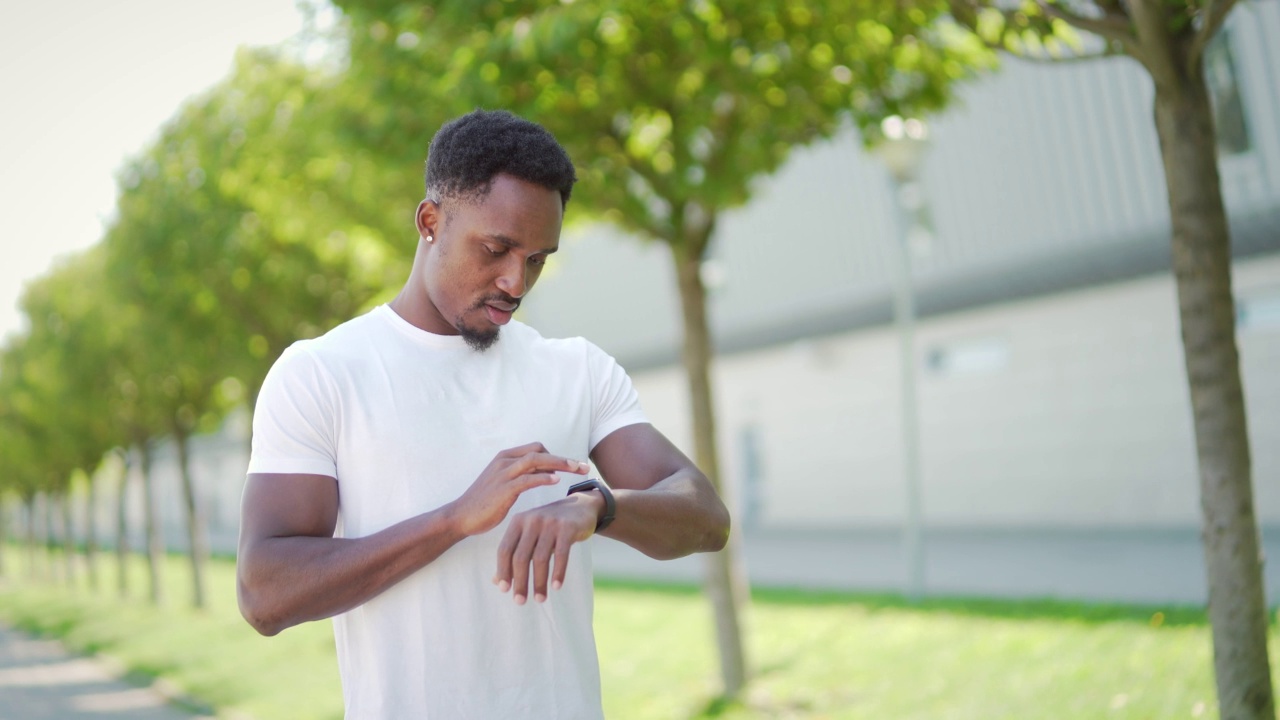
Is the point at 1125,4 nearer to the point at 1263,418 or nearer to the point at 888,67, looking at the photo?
the point at 888,67

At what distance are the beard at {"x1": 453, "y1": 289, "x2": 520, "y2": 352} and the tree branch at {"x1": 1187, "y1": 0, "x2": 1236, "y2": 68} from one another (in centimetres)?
292

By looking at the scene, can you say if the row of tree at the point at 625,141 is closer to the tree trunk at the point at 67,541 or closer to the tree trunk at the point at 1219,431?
the tree trunk at the point at 1219,431

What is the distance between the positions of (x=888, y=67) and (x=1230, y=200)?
10.2 meters

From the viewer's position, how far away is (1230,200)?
15.1 m

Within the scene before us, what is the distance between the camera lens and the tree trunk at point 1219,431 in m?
4.02

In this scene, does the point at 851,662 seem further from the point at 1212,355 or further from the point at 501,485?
the point at 501,485

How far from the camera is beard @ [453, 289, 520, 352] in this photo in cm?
217

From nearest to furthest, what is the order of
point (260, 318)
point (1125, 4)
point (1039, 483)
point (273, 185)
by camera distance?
point (1125, 4) → point (273, 185) → point (260, 318) → point (1039, 483)

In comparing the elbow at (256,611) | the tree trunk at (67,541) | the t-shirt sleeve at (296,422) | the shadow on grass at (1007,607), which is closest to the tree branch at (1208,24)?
the t-shirt sleeve at (296,422)

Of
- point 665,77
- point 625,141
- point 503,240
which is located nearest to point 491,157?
point 503,240

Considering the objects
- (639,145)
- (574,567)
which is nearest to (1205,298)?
(574,567)

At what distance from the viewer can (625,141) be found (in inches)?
279

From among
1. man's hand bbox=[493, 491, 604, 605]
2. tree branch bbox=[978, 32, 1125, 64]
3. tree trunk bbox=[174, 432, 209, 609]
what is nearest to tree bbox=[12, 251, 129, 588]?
tree trunk bbox=[174, 432, 209, 609]

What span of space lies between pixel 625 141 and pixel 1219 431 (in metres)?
3.98
